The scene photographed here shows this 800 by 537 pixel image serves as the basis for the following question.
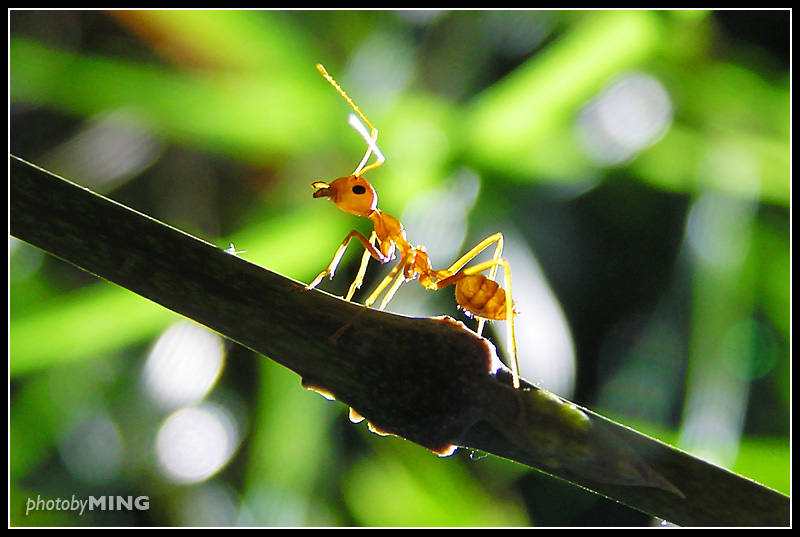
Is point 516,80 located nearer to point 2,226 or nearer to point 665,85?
point 665,85

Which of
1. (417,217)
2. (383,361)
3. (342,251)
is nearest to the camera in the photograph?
(383,361)

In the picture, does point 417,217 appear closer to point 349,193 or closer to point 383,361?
point 349,193

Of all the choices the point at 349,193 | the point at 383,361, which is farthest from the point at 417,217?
the point at 383,361

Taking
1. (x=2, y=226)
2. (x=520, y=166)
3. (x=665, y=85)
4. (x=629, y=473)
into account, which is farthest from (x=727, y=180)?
(x=2, y=226)

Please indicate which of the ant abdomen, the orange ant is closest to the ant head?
the orange ant

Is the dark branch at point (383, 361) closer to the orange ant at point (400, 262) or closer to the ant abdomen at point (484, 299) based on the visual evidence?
the orange ant at point (400, 262)

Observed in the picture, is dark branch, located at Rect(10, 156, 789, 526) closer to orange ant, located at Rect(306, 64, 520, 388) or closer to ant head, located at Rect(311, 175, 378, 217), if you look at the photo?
orange ant, located at Rect(306, 64, 520, 388)
